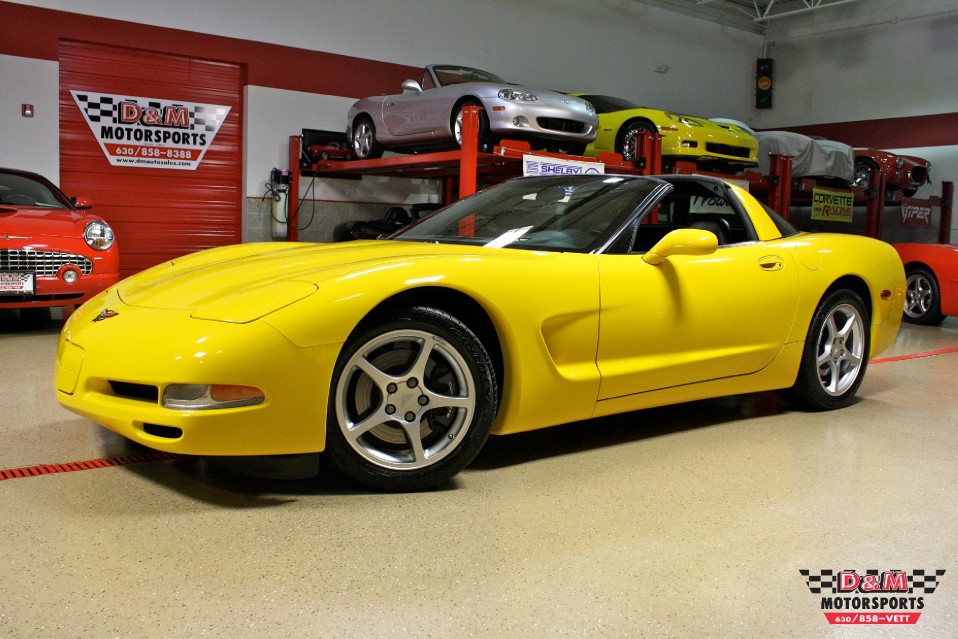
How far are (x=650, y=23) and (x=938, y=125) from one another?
514 cm

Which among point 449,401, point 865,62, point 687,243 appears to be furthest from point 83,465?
point 865,62

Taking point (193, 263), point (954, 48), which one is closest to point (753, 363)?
point (193, 263)

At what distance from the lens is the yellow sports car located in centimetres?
930

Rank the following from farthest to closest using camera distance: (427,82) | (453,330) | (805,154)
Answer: (805,154)
(427,82)
(453,330)

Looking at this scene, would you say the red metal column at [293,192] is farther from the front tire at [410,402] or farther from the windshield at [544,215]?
the front tire at [410,402]

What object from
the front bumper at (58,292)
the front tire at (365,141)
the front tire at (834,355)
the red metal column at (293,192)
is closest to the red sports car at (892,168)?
the front tire at (365,141)

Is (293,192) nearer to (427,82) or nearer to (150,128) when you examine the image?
(150,128)

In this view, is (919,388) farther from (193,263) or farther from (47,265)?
(47,265)

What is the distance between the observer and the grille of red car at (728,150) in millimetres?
9570

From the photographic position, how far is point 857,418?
3.88m

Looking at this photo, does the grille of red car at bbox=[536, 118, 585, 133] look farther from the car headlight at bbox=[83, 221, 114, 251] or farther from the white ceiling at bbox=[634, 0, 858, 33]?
the white ceiling at bbox=[634, 0, 858, 33]

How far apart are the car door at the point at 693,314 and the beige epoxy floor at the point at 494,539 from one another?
32 cm

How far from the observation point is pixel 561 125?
7.86 metres

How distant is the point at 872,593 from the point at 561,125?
6.40 m
